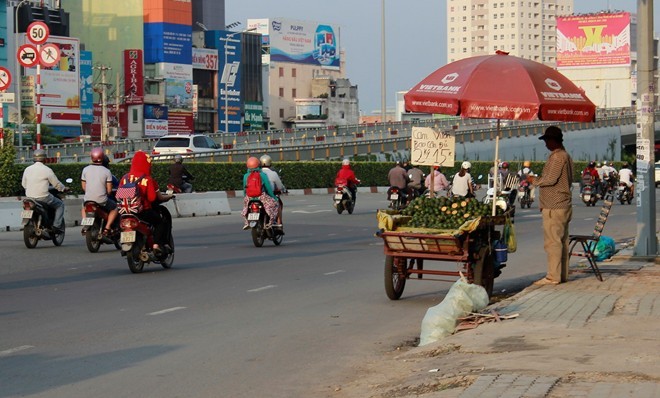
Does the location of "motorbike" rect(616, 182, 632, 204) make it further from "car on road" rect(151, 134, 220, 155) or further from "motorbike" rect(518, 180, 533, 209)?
"car on road" rect(151, 134, 220, 155)

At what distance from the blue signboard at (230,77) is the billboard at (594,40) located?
6113 cm

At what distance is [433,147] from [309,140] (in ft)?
216

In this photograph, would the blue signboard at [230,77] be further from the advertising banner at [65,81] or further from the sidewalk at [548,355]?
the sidewalk at [548,355]

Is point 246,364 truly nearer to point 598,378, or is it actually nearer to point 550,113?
point 598,378

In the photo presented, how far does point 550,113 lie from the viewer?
13.7 m

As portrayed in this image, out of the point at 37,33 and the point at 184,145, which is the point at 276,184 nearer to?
the point at 37,33

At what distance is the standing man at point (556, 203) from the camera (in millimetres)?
13773

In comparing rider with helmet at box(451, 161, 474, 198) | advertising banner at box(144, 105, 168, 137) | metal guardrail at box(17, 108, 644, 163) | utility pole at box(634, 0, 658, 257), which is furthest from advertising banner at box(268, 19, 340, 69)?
utility pole at box(634, 0, 658, 257)

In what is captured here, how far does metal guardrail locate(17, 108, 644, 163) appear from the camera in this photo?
194 feet

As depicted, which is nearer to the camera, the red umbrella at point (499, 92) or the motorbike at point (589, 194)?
the red umbrella at point (499, 92)

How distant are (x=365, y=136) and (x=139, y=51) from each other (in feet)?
134

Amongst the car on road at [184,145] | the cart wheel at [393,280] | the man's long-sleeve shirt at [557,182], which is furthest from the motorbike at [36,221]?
the car on road at [184,145]

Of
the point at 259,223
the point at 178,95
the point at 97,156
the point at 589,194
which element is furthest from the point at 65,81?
the point at 97,156

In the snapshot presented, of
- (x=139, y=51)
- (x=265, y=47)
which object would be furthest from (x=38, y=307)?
(x=265, y=47)
